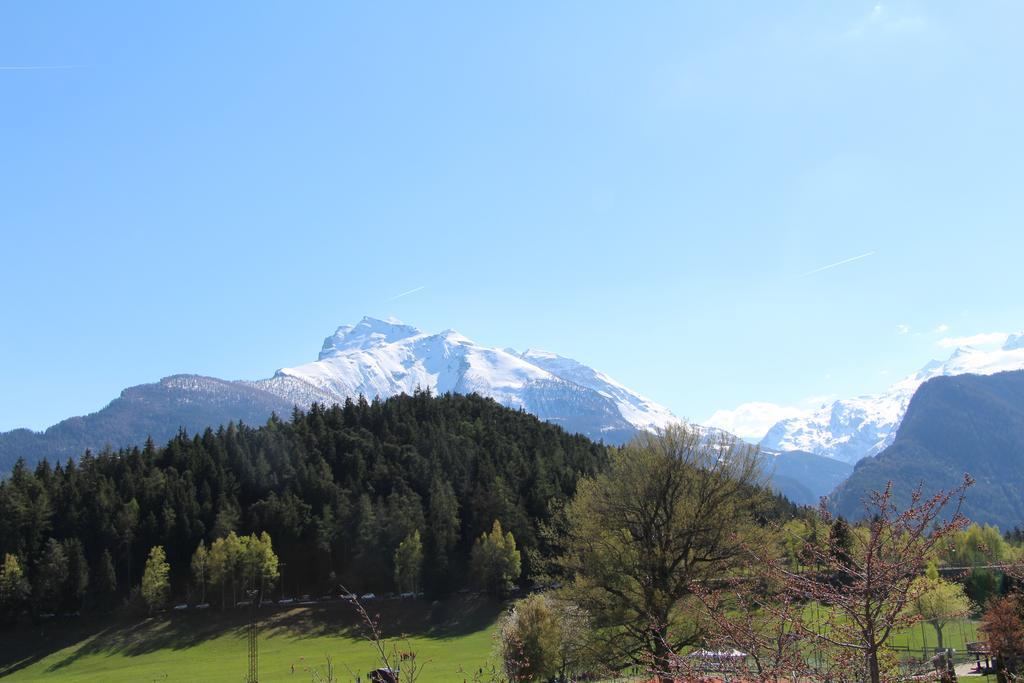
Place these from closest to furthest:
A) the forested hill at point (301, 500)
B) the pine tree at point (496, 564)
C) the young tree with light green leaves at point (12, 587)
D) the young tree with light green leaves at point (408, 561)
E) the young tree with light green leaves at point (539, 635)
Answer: the young tree with light green leaves at point (539, 635)
the young tree with light green leaves at point (12, 587)
the pine tree at point (496, 564)
the young tree with light green leaves at point (408, 561)
the forested hill at point (301, 500)

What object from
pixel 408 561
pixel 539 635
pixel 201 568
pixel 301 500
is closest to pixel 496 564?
pixel 408 561

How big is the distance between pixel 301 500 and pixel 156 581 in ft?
78.3

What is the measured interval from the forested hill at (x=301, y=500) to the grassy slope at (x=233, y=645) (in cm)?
726

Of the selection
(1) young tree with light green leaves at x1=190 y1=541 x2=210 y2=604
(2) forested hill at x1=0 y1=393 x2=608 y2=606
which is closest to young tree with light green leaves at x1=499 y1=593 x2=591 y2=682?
(2) forested hill at x1=0 y1=393 x2=608 y2=606

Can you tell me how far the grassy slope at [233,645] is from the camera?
185 feet

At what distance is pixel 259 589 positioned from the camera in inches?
3216

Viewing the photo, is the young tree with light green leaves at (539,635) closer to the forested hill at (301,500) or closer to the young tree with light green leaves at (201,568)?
the forested hill at (301,500)

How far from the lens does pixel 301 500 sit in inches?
3814

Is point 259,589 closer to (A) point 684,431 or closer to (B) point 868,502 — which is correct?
(A) point 684,431

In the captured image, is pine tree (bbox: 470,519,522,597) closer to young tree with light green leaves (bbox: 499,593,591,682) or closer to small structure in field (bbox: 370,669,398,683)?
young tree with light green leaves (bbox: 499,593,591,682)

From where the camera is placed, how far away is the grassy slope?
56531 millimetres

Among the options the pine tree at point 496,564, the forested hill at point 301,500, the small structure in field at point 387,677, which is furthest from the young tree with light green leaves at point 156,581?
the small structure in field at point 387,677

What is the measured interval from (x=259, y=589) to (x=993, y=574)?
7713cm

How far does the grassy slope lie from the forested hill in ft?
23.8
